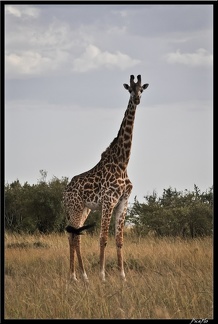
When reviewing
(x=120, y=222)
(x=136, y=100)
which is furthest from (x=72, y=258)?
(x=136, y=100)

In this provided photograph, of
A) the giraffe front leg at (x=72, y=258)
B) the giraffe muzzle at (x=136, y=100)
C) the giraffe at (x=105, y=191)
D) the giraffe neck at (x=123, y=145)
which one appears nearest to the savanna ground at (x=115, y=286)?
the giraffe front leg at (x=72, y=258)

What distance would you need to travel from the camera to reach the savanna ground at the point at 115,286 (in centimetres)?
776

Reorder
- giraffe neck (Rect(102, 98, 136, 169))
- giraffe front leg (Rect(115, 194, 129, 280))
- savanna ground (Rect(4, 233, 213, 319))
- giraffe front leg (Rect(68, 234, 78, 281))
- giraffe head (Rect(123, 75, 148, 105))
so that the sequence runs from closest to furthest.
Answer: savanna ground (Rect(4, 233, 213, 319)) → giraffe head (Rect(123, 75, 148, 105)) → giraffe front leg (Rect(68, 234, 78, 281)) → giraffe front leg (Rect(115, 194, 129, 280)) → giraffe neck (Rect(102, 98, 136, 169))

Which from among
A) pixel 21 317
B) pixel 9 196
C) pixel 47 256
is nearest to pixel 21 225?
pixel 9 196

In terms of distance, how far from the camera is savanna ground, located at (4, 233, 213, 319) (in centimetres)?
776

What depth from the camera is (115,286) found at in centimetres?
916

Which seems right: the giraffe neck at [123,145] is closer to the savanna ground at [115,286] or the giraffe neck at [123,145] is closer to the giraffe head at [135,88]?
the giraffe head at [135,88]

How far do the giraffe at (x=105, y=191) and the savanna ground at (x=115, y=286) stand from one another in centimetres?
69

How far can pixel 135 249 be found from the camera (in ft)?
42.7

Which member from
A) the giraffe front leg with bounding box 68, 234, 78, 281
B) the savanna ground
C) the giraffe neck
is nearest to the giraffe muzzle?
the giraffe neck

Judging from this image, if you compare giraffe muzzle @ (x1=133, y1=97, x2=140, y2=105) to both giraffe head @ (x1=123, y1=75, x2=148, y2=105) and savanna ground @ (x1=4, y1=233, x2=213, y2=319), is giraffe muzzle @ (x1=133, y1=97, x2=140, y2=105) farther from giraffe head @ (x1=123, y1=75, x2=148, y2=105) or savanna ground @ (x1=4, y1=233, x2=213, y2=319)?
savanna ground @ (x1=4, y1=233, x2=213, y2=319)

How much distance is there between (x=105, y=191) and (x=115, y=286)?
2043mm

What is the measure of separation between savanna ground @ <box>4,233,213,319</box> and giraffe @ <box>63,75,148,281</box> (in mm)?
692
